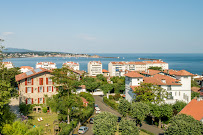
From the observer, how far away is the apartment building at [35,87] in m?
34.3

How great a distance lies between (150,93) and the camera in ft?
107

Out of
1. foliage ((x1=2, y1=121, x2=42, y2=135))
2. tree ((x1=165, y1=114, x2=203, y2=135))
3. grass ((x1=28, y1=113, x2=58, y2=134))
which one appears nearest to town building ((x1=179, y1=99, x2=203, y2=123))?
tree ((x1=165, y1=114, x2=203, y2=135))

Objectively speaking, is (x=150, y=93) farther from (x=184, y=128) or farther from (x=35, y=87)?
(x=35, y=87)

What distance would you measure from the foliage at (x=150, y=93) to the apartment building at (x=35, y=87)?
46.8 ft

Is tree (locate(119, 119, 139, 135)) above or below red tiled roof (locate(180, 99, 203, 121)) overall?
below

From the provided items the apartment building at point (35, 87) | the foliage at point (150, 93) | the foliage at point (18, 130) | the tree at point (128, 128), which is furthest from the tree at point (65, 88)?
the foliage at point (150, 93)

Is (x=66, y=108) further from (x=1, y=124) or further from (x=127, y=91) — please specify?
(x=127, y=91)

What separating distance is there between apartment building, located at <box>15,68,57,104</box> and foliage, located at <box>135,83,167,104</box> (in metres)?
14.3

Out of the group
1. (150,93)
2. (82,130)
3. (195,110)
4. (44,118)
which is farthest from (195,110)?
(44,118)

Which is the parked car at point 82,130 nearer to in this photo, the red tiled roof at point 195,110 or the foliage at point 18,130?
the foliage at point 18,130

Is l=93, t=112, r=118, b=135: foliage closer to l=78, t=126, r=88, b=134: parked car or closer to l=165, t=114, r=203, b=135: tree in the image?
l=78, t=126, r=88, b=134: parked car

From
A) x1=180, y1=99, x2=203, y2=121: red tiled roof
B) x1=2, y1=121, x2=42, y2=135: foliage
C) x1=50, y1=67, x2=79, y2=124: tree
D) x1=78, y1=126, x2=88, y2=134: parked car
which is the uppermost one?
x1=50, y1=67, x2=79, y2=124: tree

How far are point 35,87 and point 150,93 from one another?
61.3 ft

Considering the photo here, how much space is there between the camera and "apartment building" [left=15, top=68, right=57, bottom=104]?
34344 millimetres
